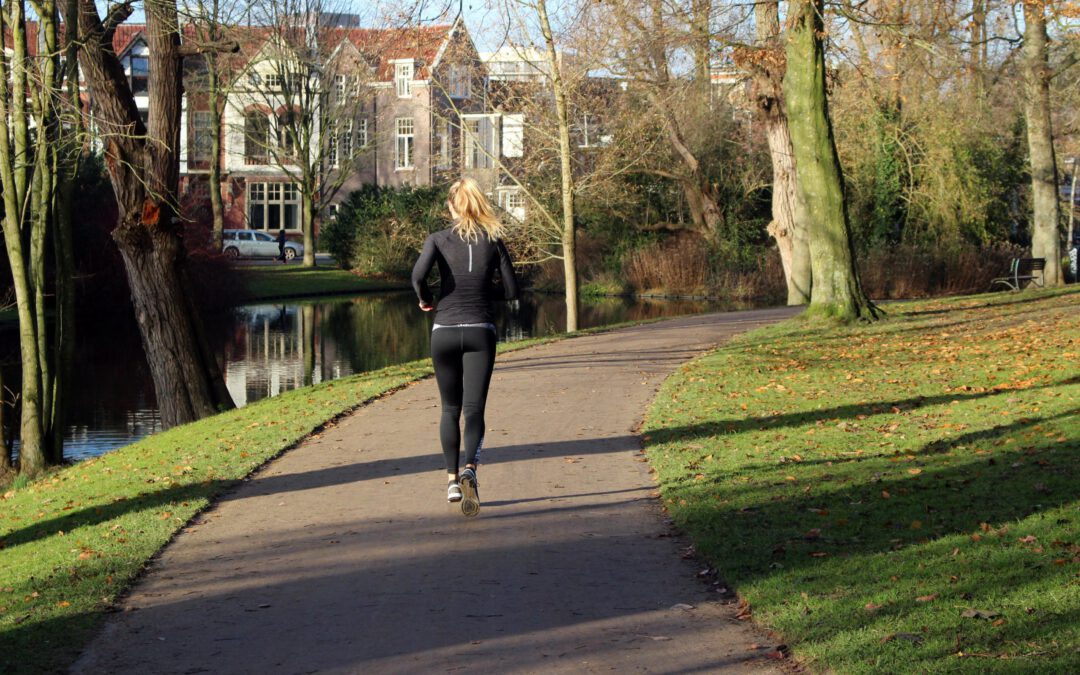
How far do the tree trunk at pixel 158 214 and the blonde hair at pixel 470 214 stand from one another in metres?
9.26

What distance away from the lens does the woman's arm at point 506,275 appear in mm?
8062

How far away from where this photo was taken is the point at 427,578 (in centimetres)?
655

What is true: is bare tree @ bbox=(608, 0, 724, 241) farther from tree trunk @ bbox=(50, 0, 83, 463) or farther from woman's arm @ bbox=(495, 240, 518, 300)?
woman's arm @ bbox=(495, 240, 518, 300)

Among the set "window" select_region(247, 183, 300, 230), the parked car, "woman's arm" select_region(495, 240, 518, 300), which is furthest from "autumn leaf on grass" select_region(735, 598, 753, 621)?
"window" select_region(247, 183, 300, 230)

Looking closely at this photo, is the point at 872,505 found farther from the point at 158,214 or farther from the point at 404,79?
the point at 404,79

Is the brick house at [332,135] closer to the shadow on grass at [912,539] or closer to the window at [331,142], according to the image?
the window at [331,142]

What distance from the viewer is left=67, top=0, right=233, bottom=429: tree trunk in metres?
16.4

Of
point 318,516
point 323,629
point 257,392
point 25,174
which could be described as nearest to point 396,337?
point 257,392

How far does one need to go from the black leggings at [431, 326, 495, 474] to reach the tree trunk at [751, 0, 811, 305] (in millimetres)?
19544

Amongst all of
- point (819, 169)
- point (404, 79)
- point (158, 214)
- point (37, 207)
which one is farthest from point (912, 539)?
point (404, 79)

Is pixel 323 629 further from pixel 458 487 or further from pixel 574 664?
pixel 458 487

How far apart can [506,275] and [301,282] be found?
44.3 meters

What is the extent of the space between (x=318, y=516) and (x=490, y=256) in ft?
6.89

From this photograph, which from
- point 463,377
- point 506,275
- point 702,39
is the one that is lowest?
point 463,377
